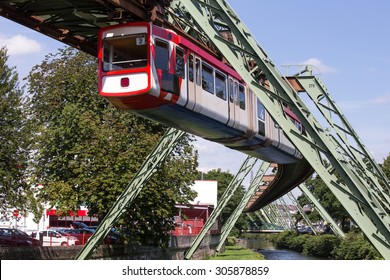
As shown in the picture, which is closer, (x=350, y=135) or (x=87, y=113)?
(x=350, y=135)

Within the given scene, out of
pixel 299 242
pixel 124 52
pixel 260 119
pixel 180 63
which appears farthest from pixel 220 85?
pixel 299 242

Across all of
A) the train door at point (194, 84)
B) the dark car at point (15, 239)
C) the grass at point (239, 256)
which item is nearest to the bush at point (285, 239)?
the grass at point (239, 256)

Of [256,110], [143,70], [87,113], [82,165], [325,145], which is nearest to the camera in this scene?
[325,145]

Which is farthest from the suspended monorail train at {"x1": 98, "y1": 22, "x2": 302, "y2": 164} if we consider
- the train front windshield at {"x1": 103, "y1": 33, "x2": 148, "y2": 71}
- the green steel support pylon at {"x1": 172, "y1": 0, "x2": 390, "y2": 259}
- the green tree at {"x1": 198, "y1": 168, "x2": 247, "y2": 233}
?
the green tree at {"x1": 198, "y1": 168, "x2": 247, "y2": 233}

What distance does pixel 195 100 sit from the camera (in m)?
17.4

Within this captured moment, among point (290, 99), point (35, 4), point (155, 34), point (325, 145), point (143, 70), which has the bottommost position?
point (325, 145)

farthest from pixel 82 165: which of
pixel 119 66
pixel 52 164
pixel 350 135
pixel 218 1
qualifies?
pixel 218 1

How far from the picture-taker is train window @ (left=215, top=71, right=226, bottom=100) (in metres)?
19.2

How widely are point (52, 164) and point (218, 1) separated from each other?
21.6 meters

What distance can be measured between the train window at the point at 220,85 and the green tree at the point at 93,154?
11504 mm

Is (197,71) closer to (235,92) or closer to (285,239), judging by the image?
(235,92)

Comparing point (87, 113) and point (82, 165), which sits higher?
point (87, 113)

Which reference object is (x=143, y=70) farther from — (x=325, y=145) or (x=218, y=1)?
(x=325, y=145)

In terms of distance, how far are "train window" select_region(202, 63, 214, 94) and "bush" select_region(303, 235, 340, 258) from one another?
3922 cm
